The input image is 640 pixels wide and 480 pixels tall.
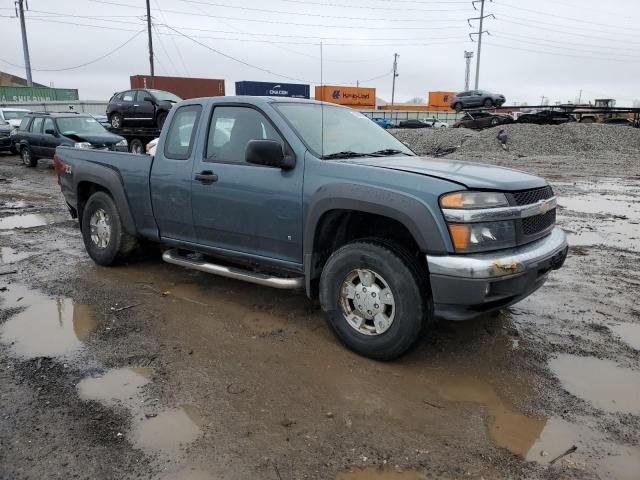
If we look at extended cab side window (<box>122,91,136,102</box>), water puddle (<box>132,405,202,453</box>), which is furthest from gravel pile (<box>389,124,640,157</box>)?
water puddle (<box>132,405,202,453</box>)

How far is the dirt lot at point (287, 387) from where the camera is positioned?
2.74 meters

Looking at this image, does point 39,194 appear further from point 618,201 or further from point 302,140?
point 618,201

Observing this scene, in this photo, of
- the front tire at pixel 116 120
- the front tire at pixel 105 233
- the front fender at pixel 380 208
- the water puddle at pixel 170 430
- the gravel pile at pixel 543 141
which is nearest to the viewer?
the water puddle at pixel 170 430

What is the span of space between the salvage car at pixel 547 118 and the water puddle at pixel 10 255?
85.3 ft

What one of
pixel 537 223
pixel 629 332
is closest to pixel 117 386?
pixel 537 223

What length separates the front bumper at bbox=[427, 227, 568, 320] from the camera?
328 cm

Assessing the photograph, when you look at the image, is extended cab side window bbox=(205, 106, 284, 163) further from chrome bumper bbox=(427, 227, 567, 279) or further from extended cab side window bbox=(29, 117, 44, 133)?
extended cab side window bbox=(29, 117, 44, 133)

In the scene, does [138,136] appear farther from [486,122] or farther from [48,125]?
[486,122]

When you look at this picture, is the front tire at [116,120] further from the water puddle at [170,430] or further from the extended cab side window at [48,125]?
the water puddle at [170,430]

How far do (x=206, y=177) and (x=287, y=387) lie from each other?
2052mm

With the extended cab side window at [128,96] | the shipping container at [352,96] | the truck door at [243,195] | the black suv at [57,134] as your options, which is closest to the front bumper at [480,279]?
the truck door at [243,195]

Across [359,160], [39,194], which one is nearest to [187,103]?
[359,160]

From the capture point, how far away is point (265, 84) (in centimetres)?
3591

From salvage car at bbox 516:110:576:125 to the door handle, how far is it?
26070 millimetres
